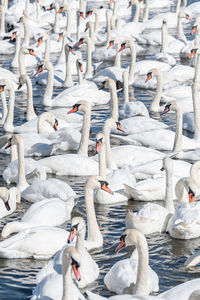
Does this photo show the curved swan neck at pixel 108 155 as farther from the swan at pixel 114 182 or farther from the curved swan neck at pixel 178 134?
the curved swan neck at pixel 178 134

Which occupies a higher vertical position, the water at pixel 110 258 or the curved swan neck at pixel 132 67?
the curved swan neck at pixel 132 67

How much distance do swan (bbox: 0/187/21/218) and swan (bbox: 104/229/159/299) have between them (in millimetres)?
2626

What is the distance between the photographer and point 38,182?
44.7 feet

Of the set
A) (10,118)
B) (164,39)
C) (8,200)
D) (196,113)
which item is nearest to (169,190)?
(8,200)

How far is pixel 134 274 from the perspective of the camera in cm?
1017

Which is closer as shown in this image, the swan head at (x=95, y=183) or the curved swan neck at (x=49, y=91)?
the swan head at (x=95, y=183)

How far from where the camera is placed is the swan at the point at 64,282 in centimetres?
895

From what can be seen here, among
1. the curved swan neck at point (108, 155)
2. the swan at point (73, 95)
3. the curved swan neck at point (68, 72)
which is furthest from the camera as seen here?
the curved swan neck at point (68, 72)

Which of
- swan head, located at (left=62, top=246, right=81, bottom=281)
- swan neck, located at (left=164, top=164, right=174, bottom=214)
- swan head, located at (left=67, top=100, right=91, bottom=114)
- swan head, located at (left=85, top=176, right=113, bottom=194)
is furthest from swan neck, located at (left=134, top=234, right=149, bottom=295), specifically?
swan head, located at (left=67, top=100, right=91, bottom=114)

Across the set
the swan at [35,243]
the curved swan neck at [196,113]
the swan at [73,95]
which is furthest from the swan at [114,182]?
the swan at [73,95]

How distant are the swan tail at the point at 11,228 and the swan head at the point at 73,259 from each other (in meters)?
2.87

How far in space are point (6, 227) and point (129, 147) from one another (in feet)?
13.6

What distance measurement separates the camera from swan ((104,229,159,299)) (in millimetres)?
9844

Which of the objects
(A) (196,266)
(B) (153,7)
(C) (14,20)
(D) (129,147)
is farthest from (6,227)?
(B) (153,7)
